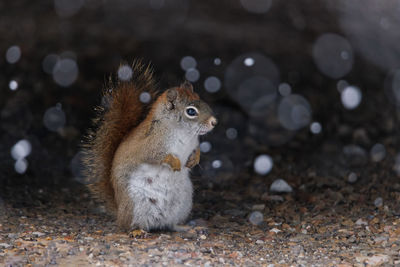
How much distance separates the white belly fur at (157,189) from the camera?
6.79ft

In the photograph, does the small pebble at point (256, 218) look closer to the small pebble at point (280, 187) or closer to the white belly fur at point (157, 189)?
the small pebble at point (280, 187)

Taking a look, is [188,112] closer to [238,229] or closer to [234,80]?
[238,229]

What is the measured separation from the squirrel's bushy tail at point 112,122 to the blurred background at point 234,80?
724mm

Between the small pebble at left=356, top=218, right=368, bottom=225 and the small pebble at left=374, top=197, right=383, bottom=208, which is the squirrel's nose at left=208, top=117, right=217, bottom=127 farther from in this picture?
the small pebble at left=374, top=197, right=383, bottom=208

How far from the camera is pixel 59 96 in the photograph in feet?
13.1

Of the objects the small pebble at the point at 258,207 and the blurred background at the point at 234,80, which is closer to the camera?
the small pebble at the point at 258,207

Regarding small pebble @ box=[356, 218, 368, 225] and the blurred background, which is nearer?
small pebble @ box=[356, 218, 368, 225]

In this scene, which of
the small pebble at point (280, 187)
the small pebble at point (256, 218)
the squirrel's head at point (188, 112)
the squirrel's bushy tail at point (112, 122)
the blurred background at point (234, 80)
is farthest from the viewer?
the blurred background at point (234, 80)

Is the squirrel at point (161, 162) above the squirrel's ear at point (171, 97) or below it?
below

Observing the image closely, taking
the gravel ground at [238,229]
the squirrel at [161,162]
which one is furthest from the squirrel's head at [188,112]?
the gravel ground at [238,229]

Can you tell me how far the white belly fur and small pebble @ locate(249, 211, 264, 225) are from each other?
0.56 metres

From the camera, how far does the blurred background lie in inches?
127

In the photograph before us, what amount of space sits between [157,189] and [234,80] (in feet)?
8.18

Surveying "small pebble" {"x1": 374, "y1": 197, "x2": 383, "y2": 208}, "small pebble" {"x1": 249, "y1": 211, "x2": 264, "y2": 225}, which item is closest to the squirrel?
"small pebble" {"x1": 249, "y1": 211, "x2": 264, "y2": 225}
